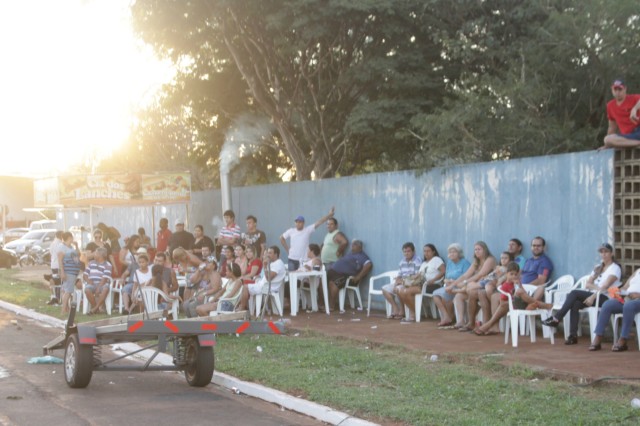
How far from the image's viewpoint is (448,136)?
1694 cm

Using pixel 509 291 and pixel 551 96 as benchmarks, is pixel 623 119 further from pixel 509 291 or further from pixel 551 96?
pixel 551 96

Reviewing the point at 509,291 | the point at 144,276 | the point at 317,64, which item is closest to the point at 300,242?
the point at 144,276

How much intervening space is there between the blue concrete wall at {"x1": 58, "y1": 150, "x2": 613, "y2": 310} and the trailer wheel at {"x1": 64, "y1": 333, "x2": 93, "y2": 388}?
22.6 feet

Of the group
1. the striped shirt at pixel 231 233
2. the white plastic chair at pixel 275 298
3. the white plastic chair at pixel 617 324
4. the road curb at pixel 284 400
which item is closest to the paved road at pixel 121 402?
the road curb at pixel 284 400

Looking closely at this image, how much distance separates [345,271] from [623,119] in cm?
658

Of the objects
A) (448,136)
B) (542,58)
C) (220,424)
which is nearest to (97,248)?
(448,136)

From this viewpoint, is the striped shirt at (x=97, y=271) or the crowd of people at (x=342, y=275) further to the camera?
the striped shirt at (x=97, y=271)

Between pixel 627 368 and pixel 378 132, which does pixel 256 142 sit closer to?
pixel 378 132

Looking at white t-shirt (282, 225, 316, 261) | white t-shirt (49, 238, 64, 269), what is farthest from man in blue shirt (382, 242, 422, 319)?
white t-shirt (49, 238, 64, 269)

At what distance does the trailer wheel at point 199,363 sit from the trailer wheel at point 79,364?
1.09m

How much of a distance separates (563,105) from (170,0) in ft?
30.8

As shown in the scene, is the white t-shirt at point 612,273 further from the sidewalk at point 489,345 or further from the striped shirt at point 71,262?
the striped shirt at point 71,262

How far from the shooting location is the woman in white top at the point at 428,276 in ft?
52.2

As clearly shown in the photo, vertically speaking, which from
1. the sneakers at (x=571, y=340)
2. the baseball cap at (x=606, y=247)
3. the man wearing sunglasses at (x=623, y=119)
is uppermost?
the man wearing sunglasses at (x=623, y=119)
